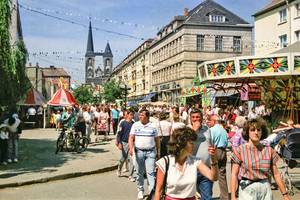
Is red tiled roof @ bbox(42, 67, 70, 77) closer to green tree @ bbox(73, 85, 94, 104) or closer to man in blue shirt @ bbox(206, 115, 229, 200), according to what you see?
green tree @ bbox(73, 85, 94, 104)

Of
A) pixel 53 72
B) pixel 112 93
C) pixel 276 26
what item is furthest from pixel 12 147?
pixel 53 72

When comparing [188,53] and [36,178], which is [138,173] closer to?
[36,178]

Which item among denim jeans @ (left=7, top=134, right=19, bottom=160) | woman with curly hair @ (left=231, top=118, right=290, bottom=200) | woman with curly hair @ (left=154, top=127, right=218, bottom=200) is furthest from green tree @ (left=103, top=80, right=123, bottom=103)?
woman with curly hair @ (left=154, top=127, right=218, bottom=200)

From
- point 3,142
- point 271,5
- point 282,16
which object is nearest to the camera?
point 3,142

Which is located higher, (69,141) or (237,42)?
(237,42)

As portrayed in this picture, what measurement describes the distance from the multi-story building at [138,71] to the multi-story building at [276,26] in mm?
34756

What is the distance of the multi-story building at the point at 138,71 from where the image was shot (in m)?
84.2

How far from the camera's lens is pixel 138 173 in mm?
9273

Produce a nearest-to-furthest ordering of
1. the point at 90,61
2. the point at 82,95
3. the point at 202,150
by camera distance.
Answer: the point at 202,150, the point at 82,95, the point at 90,61

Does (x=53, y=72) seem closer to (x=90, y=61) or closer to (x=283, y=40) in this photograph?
(x=90, y=61)

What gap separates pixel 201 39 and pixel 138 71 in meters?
32.5

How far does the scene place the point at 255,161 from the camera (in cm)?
510

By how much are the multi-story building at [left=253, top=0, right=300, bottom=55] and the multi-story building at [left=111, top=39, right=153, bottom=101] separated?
34756mm

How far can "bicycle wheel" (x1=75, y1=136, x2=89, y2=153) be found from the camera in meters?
17.2
